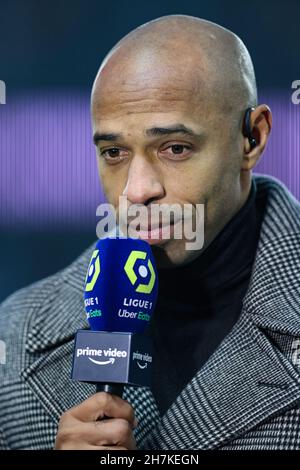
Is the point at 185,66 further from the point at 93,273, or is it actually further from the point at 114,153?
the point at 93,273

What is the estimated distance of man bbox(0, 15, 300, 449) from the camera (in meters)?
1.74

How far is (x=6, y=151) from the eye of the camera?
3.19 m

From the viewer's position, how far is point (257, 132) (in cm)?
202

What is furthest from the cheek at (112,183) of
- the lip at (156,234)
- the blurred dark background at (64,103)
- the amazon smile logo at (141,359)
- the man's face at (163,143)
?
the blurred dark background at (64,103)

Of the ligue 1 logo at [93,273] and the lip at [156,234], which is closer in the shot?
the ligue 1 logo at [93,273]

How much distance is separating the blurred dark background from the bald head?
1.20m

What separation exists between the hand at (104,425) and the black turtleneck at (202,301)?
0.52m

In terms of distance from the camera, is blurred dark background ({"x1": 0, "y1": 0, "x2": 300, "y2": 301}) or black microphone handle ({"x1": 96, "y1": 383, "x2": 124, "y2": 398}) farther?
blurred dark background ({"x1": 0, "y1": 0, "x2": 300, "y2": 301})

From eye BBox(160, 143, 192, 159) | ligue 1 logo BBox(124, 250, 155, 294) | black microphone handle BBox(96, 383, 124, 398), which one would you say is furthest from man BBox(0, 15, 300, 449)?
black microphone handle BBox(96, 383, 124, 398)

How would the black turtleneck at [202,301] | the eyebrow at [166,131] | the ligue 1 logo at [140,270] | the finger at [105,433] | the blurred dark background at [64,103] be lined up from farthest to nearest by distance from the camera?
the blurred dark background at [64,103] < the black turtleneck at [202,301] < the eyebrow at [166,131] < the ligue 1 logo at [140,270] < the finger at [105,433]

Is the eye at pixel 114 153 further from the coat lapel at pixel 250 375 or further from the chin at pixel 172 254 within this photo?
the coat lapel at pixel 250 375

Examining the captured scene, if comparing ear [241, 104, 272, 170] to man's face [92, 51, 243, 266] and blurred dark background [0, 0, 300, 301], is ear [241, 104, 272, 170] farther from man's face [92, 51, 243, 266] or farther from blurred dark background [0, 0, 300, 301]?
blurred dark background [0, 0, 300, 301]

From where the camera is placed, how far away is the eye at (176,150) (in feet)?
6.03

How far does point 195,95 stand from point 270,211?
357 millimetres
